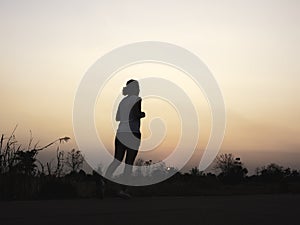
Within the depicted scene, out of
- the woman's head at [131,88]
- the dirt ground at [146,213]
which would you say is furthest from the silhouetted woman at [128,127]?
the dirt ground at [146,213]

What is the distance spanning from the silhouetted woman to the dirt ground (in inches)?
39.5

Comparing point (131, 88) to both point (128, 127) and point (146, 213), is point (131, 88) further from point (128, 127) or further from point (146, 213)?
point (146, 213)

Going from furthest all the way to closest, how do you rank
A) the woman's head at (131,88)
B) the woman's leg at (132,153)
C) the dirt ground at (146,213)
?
the woman's leg at (132,153) < the woman's head at (131,88) < the dirt ground at (146,213)

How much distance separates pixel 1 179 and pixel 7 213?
368cm

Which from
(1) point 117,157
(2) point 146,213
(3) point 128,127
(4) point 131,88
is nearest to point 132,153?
(1) point 117,157

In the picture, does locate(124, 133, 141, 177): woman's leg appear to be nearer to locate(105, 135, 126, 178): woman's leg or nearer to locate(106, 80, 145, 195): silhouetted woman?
locate(106, 80, 145, 195): silhouetted woman

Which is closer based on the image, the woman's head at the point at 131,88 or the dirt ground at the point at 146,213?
the dirt ground at the point at 146,213

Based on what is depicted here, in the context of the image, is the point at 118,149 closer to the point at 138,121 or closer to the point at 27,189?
the point at 138,121

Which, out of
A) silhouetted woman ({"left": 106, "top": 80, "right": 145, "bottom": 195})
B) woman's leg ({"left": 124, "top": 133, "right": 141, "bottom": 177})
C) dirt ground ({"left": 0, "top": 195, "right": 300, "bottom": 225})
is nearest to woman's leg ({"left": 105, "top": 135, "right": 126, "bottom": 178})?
silhouetted woman ({"left": 106, "top": 80, "right": 145, "bottom": 195})

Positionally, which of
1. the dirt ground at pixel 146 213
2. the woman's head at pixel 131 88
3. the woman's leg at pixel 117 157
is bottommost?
the dirt ground at pixel 146 213

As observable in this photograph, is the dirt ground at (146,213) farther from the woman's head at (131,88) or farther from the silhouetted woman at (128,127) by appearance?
the woman's head at (131,88)

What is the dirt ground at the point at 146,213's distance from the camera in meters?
7.23

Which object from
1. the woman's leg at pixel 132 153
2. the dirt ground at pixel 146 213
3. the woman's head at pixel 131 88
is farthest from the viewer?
the woman's leg at pixel 132 153

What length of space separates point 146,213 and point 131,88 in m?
3.42
